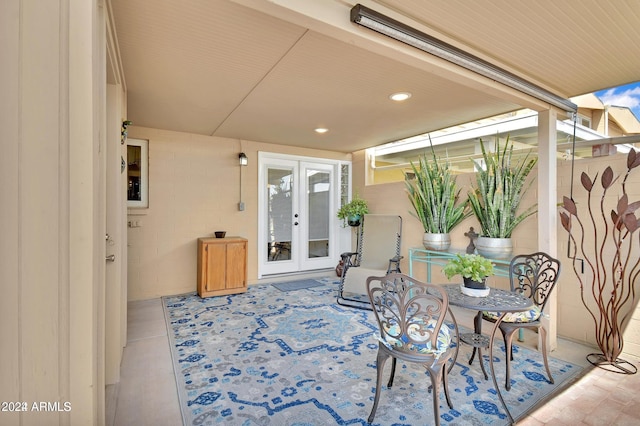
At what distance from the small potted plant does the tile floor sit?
75cm

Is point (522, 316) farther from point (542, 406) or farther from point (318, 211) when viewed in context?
point (318, 211)

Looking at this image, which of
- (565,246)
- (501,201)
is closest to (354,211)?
(501,201)

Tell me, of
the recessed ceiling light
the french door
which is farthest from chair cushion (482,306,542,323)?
the french door

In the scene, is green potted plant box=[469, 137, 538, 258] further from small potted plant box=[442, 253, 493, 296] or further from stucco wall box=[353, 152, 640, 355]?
small potted plant box=[442, 253, 493, 296]

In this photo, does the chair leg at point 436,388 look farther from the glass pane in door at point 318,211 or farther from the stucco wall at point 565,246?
the glass pane in door at point 318,211

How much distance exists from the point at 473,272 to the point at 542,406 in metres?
0.87

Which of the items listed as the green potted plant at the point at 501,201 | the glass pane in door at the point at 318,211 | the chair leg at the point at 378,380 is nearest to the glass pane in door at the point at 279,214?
the glass pane in door at the point at 318,211

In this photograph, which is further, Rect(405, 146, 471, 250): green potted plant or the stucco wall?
Rect(405, 146, 471, 250): green potted plant

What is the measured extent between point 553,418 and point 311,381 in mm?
1470

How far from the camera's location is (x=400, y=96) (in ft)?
9.67

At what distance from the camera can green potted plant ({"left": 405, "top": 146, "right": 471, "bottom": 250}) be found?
12.1ft

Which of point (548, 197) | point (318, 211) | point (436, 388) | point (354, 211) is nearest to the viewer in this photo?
point (436, 388)

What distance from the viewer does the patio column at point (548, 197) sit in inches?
105

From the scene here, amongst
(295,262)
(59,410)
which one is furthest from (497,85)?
(295,262)
